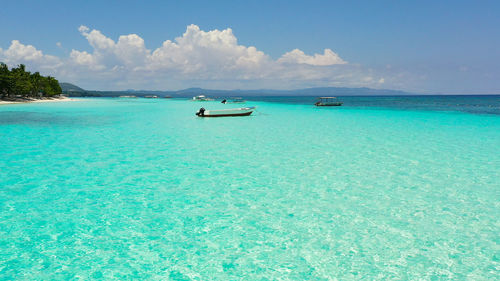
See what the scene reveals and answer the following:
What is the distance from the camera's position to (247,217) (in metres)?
8.70

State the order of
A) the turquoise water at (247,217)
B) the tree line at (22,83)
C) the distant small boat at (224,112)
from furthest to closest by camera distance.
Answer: the tree line at (22,83), the distant small boat at (224,112), the turquoise water at (247,217)

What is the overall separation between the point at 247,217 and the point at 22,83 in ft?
316

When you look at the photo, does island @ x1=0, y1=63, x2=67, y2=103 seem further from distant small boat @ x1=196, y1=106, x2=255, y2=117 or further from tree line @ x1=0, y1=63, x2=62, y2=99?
distant small boat @ x1=196, y1=106, x2=255, y2=117

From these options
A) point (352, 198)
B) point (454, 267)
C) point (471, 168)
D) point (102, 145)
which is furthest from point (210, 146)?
point (454, 267)

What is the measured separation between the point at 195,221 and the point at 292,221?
8.35ft

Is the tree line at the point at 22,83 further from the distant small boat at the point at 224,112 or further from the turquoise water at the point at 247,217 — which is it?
the turquoise water at the point at 247,217

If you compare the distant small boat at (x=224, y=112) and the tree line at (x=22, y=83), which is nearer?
the distant small boat at (x=224, y=112)

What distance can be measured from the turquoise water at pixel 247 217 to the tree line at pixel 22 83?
254 feet

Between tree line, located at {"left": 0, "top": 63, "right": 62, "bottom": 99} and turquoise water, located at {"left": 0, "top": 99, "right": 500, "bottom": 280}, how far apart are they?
254ft

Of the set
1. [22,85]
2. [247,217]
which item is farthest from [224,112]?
[22,85]

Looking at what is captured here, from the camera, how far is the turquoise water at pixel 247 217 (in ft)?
20.3

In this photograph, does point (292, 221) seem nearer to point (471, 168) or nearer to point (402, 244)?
point (402, 244)

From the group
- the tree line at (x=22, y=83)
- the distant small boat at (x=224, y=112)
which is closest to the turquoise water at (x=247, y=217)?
the distant small boat at (x=224, y=112)

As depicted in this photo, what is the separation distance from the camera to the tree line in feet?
255
